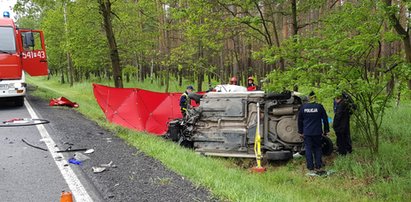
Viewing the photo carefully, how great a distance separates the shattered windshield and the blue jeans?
9885mm

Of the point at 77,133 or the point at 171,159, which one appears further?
the point at 77,133

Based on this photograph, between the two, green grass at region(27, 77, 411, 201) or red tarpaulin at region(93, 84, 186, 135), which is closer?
green grass at region(27, 77, 411, 201)

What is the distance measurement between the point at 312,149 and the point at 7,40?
1032 centimetres

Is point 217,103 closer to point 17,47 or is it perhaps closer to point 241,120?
point 241,120

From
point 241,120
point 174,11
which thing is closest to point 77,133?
point 241,120

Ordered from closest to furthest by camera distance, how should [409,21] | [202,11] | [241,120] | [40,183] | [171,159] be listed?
[40,183], [171,159], [409,21], [241,120], [202,11]

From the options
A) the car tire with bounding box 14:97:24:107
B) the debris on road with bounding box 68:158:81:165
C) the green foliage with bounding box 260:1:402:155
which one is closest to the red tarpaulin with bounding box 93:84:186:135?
the car tire with bounding box 14:97:24:107

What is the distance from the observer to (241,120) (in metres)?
8.92

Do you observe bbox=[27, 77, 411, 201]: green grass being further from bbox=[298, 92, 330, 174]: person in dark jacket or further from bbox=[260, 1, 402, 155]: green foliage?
bbox=[260, 1, 402, 155]: green foliage

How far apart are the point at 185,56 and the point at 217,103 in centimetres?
1464

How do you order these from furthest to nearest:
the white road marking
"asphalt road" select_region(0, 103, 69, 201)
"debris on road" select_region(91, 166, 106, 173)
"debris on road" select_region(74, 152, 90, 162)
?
"debris on road" select_region(74, 152, 90, 162) → "debris on road" select_region(91, 166, 106, 173) → "asphalt road" select_region(0, 103, 69, 201) → the white road marking

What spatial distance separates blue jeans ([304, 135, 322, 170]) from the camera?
803cm

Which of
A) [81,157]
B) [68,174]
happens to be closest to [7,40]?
[81,157]

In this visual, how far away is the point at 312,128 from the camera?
7934mm
